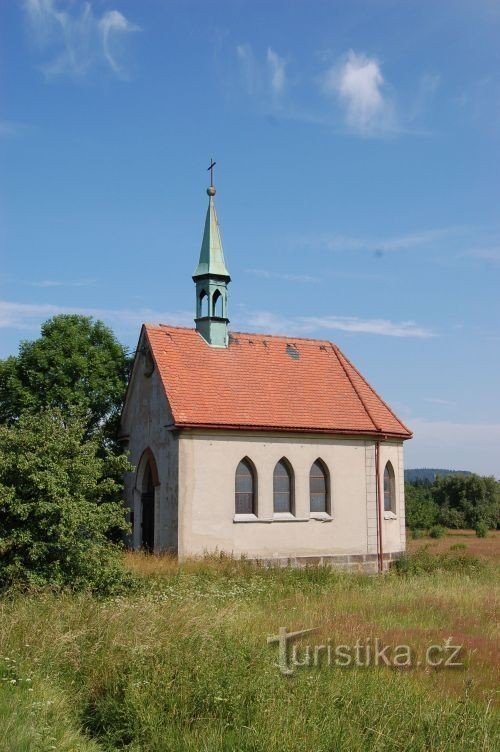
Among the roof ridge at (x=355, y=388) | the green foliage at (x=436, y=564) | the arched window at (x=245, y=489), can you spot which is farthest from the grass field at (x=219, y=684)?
the roof ridge at (x=355, y=388)

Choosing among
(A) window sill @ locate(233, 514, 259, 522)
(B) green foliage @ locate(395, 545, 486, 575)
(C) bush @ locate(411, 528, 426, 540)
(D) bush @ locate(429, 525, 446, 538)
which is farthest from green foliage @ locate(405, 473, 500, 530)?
(A) window sill @ locate(233, 514, 259, 522)

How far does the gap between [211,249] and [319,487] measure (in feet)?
29.9

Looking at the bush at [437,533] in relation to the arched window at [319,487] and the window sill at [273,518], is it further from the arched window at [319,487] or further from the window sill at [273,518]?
the window sill at [273,518]

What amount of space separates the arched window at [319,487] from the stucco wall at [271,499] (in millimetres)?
237

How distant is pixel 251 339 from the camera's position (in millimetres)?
26844

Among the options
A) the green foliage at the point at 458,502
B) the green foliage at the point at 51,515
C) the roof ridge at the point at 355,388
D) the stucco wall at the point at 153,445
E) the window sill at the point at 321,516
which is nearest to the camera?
the green foliage at the point at 51,515

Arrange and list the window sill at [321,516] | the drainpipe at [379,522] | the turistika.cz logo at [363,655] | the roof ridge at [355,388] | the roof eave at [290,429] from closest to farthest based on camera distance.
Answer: the turistika.cz logo at [363,655] < the roof eave at [290,429] < the window sill at [321,516] < the drainpipe at [379,522] < the roof ridge at [355,388]

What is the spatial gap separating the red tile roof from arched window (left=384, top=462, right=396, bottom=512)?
1351 mm

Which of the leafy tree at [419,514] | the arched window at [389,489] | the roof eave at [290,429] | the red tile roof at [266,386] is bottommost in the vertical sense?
the leafy tree at [419,514]

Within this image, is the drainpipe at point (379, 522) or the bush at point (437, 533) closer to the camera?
the drainpipe at point (379, 522)

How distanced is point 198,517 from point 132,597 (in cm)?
826

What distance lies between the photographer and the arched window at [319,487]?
965 inches

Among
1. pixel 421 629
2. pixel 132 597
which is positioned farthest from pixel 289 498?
pixel 421 629

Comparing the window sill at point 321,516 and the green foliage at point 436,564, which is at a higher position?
the window sill at point 321,516
